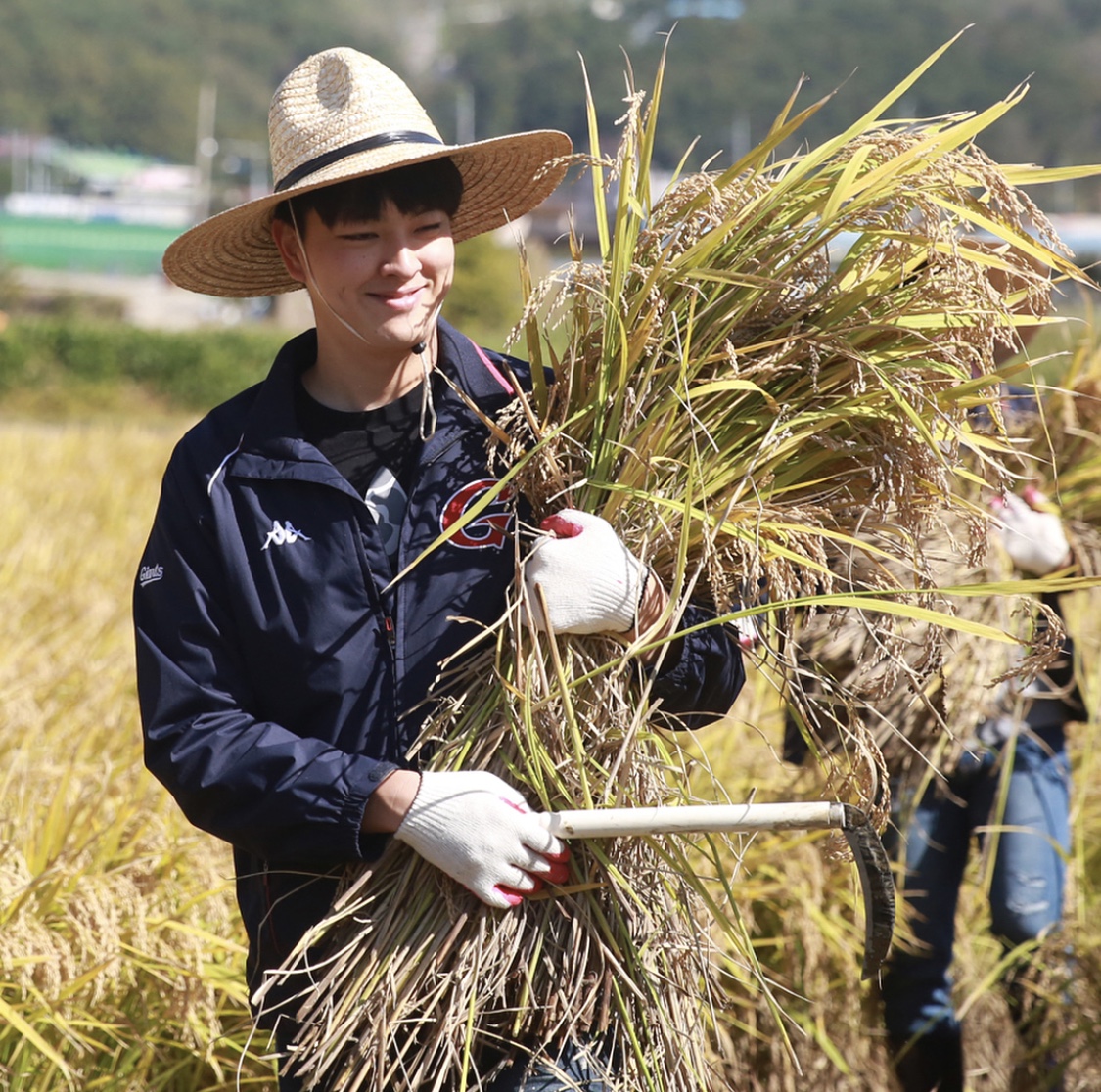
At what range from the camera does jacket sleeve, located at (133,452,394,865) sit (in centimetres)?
157

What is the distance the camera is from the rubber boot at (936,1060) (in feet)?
8.58

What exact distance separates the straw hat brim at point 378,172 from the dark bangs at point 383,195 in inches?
0.8

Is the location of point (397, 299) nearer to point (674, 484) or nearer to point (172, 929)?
point (674, 484)

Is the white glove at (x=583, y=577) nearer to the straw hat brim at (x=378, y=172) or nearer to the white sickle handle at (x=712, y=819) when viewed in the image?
the white sickle handle at (x=712, y=819)

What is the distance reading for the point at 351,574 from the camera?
165cm

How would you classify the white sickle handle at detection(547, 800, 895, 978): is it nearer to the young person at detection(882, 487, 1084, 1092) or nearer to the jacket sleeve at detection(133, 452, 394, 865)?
the jacket sleeve at detection(133, 452, 394, 865)

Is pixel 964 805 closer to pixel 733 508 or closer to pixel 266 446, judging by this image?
pixel 733 508

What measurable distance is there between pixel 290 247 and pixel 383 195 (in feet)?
0.61

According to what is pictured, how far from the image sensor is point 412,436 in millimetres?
1762

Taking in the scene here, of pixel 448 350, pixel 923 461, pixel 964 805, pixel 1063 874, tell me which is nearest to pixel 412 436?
pixel 448 350

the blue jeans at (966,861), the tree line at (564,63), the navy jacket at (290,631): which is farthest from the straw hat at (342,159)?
the tree line at (564,63)

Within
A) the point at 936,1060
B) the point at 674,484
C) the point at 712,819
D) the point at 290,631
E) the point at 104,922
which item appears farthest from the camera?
the point at 936,1060

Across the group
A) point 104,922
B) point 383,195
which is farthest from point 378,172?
point 104,922

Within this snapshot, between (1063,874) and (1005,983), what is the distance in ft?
1.05
